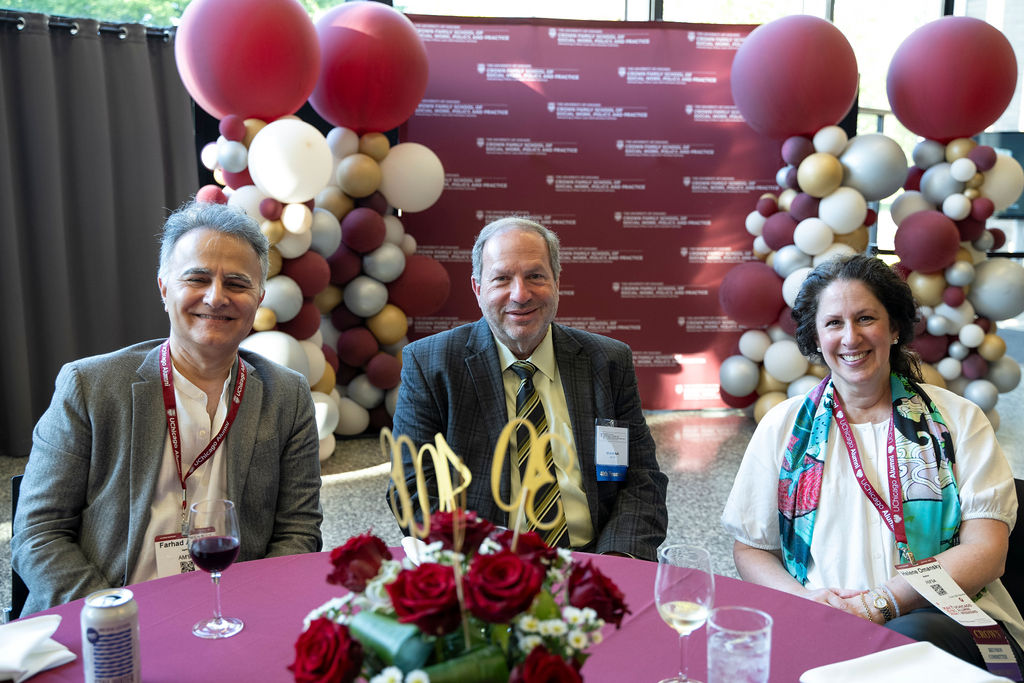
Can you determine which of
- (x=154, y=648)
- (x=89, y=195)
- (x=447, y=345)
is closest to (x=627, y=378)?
(x=447, y=345)

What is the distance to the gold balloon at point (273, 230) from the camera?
168 inches

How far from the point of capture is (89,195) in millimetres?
5211

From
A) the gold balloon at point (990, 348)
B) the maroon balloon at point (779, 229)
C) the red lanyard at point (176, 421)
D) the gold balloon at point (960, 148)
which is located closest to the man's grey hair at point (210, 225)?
the red lanyard at point (176, 421)

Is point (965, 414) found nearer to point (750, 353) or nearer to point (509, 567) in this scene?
point (509, 567)

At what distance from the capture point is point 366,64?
4.69 meters

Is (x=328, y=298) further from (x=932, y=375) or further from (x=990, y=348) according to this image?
(x=990, y=348)

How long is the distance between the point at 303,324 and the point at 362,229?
26.3 inches

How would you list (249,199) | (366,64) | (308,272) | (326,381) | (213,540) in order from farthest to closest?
(326,381) → (366,64) → (308,272) → (249,199) → (213,540)

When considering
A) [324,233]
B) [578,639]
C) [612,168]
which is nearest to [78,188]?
[324,233]

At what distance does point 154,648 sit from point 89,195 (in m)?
4.52

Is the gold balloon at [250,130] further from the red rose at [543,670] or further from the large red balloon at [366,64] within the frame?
the red rose at [543,670]

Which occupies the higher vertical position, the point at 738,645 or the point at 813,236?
the point at 813,236

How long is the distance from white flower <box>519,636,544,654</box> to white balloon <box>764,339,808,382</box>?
15.6 ft

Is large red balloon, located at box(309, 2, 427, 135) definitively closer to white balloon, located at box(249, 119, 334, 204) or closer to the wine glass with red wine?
white balloon, located at box(249, 119, 334, 204)
